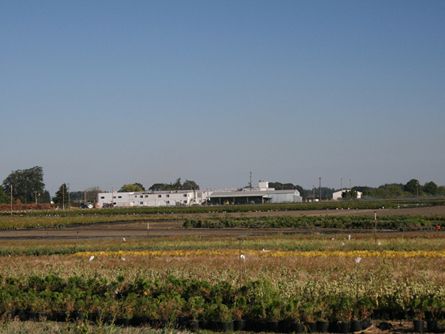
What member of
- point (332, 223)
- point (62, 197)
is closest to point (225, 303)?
point (332, 223)

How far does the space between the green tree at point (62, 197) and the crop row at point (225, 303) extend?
15748 centimetres

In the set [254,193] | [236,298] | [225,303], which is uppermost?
[254,193]

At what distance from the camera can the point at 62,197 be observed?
584 feet

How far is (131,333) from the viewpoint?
38.2ft

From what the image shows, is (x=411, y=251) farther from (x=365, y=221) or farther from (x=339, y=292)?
(x=365, y=221)

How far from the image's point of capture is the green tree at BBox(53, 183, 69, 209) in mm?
174562

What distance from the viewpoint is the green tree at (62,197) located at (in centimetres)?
17456

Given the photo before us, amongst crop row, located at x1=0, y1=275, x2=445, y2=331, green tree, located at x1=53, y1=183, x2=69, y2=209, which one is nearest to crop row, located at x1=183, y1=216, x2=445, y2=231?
crop row, located at x1=0, y1=275, x2=445, y2=331

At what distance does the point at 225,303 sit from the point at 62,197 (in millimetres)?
167524

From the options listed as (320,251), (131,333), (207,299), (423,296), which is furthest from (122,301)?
(320,251)

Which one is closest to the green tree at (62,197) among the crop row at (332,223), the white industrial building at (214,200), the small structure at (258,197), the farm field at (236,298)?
the white industrial building at (214,200)

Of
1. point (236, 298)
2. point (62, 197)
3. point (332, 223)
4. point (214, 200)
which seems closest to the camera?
point (236, 298)

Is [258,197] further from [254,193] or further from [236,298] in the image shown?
[236,298]

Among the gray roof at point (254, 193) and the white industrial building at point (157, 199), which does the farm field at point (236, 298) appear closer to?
the white industrial building at point (157, 199)
